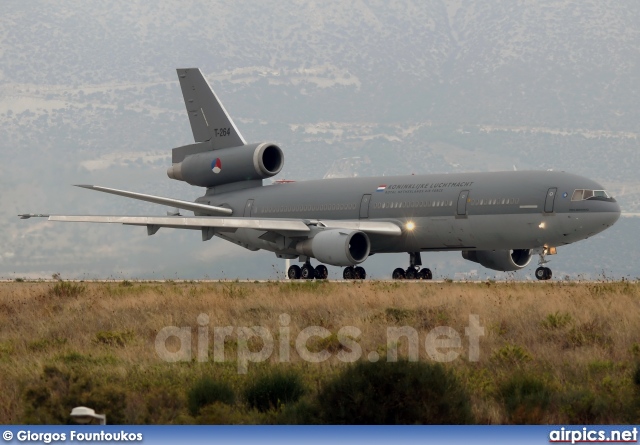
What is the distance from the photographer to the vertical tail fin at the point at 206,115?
156ft

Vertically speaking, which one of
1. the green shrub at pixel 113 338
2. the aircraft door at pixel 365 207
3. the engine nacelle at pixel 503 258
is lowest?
the green shrub at pixel 113 338

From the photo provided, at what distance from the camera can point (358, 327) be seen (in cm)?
2220

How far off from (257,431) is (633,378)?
694cm

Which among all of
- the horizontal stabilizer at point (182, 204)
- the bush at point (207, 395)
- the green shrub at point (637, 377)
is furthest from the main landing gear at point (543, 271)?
the bush at point (207, 395)

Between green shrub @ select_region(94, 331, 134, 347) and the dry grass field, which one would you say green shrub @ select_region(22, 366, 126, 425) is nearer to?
the dry grass field

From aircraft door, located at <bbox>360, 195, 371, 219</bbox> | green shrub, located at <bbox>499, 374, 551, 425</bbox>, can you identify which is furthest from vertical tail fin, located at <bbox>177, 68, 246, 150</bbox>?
green shrub, located at <bbox>499, 374, 551, 425</bbox>

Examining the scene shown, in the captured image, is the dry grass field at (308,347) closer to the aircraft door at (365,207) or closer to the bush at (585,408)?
the bush at (585,408)

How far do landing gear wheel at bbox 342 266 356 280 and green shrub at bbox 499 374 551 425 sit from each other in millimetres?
25302

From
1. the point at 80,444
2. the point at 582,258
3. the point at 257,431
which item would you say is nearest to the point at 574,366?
the point at 257,431

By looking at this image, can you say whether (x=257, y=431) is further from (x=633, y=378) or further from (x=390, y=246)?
(x=390, y=246)

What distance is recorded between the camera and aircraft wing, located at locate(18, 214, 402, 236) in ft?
131

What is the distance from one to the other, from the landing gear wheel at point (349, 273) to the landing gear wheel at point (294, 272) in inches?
75.1

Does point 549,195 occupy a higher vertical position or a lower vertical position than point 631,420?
higher

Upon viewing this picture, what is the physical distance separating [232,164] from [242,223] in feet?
20.9
